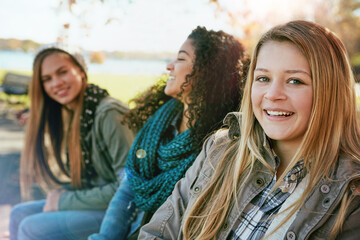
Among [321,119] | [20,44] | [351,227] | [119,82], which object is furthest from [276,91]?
[20,44]

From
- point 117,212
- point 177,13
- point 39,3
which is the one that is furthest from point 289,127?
point 39,3

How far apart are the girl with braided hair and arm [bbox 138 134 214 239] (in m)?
0.82

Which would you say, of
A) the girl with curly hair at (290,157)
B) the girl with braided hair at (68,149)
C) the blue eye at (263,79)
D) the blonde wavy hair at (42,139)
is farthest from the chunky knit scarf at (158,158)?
→ the blonde wavy hair at (42,139)

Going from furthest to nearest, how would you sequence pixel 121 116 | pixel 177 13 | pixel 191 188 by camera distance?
pixel 177 13 → pixel 121 116 → pixel 191 188

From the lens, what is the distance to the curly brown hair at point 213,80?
2.15m

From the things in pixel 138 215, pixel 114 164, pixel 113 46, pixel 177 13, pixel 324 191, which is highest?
pixel 177 13

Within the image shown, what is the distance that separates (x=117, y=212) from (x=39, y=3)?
6.49 ft

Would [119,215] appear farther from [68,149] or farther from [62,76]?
[62,76]

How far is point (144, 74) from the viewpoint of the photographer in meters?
3.41

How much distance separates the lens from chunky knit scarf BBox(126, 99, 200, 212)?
2.15m

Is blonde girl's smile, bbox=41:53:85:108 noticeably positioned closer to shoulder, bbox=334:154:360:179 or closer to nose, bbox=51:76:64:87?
nose, bbox=51:76:64:87

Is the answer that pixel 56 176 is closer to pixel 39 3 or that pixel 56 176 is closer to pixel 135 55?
pixel 135 55

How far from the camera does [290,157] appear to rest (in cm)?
164

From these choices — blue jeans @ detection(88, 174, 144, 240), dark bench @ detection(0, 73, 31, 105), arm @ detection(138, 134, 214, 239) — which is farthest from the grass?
dark bench @ detection(0, 73, 31, 105)
